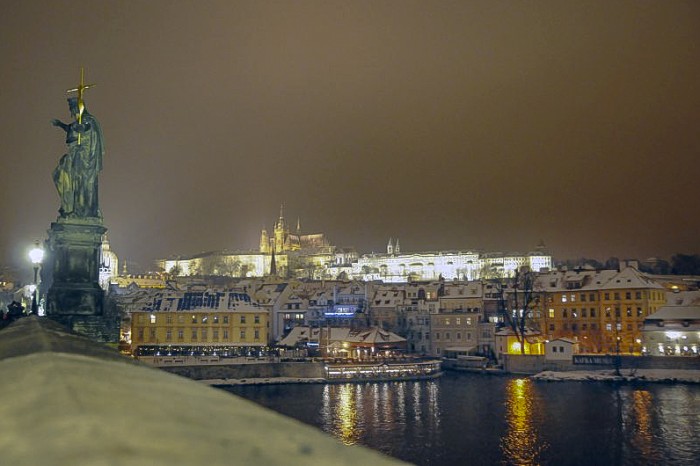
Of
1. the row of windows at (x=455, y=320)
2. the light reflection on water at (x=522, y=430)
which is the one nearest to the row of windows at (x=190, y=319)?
the row of windows at (x=455, y=320)

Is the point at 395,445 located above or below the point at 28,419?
below

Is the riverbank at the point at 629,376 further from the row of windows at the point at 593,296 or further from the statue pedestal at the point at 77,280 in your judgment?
the statue pedestal at the point at 77,280

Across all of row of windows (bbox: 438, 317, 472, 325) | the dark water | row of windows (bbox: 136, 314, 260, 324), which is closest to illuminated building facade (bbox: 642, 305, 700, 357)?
the dark water

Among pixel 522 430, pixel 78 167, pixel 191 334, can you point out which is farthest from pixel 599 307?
pixel 78 167

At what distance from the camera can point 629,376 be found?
58.6 m

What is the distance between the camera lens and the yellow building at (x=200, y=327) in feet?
224

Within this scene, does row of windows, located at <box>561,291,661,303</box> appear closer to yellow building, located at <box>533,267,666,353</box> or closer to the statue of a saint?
yellow building, located at <box>533,267,666,353</box>

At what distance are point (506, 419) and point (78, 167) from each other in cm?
3241

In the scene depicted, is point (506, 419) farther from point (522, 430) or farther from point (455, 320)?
point (455, 320)

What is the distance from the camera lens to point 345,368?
62.3m

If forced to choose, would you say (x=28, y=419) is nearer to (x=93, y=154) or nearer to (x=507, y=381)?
(x=93, y=154)

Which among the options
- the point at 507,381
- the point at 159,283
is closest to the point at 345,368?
the point at 507,381

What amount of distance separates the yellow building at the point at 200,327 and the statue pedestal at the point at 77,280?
53717 mm

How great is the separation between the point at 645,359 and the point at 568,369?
658 cm
